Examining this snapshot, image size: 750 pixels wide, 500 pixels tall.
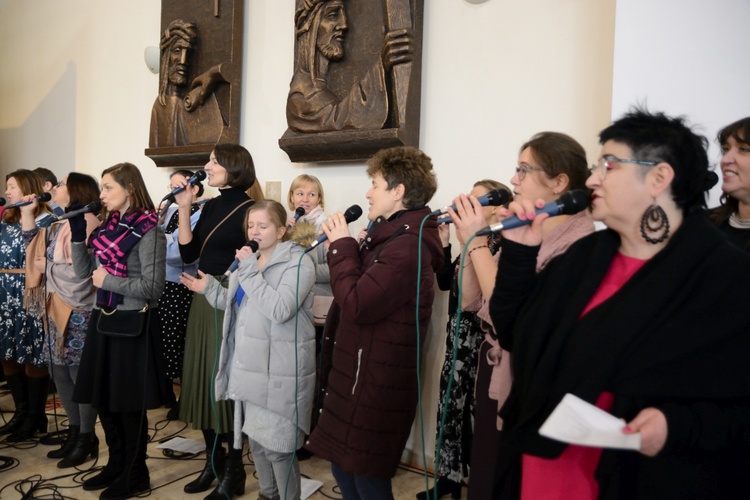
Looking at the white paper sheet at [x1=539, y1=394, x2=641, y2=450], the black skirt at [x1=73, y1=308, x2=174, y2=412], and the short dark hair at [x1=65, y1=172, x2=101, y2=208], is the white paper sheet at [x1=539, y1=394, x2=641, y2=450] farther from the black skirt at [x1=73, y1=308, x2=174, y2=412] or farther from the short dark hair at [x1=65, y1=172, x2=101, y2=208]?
the short dark hair at [x1=65, y1=172, x2=101, y2=208]

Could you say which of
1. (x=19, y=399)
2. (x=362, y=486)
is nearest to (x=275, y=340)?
(x=362, y=486)

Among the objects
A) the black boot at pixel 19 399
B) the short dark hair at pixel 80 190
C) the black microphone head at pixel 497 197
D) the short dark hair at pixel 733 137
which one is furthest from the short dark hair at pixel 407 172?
the black boot at pixel 19 399

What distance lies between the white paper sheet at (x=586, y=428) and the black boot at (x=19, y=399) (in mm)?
3553

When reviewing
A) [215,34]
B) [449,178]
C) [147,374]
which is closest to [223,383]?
[147,374]

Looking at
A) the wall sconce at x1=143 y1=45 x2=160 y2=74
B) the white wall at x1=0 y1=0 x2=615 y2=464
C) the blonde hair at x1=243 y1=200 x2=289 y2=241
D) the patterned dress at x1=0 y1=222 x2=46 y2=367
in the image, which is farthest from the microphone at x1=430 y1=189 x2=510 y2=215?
the wall sconce at x1=143 y1=45 x2=160 y2=74

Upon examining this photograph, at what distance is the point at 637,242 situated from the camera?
1216mm

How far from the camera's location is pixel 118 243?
102 inches

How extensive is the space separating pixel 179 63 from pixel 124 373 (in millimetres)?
2501

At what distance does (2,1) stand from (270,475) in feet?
20.4

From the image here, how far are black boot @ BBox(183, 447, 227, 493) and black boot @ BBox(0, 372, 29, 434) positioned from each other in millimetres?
1404

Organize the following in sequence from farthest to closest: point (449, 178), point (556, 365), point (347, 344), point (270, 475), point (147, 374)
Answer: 1. point (449, 178)
2. point (147, 374)
3. point (270, 475)
4. point (347, 344)
5. point (556, 365)

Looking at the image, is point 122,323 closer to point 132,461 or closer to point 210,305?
point 210,305

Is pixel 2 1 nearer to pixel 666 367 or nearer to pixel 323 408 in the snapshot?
pixel 323 408

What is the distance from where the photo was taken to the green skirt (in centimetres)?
277
